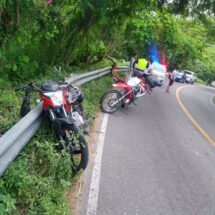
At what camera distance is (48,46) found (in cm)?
1267

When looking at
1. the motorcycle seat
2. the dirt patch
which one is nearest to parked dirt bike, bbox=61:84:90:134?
the motorcycle seat

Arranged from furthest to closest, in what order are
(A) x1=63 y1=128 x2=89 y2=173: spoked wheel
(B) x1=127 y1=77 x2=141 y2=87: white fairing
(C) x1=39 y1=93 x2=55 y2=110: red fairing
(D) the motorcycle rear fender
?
(B) x1=127 y1=77 x2=141 y2=87: white fairing
(C) x1=39 y1=93 x2=55 y2=110: red fairing
(D) the motorcycle rear fender
(A) x1=63 y1=128 x2=89 y2=173: spoked wheel

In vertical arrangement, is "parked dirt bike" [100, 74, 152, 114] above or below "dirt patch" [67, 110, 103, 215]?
below

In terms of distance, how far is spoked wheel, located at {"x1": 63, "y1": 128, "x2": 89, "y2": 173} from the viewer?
541 cm

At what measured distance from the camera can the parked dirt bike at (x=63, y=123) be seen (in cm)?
547

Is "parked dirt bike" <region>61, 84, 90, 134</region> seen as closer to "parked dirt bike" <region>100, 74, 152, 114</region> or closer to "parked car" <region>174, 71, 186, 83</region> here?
"parked dirt bike" <region>100, 74, 152, 114</region>

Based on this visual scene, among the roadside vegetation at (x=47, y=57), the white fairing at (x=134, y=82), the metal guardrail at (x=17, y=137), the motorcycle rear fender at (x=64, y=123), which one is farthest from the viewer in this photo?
the white fairing at (x=134, y=82)

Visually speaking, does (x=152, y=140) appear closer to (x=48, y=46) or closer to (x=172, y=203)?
(x=172, y=203)

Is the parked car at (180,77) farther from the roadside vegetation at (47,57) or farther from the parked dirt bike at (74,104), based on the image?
the parked dirt bike at (74,104)

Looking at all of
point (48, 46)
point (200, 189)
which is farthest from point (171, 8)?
point (200, 189)

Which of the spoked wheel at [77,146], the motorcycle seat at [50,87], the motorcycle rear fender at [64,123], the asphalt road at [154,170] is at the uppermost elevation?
the motorcycle seat at [50,87]

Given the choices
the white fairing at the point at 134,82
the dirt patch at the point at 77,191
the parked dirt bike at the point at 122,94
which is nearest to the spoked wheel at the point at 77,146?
the dirt patch at the point at 77,191

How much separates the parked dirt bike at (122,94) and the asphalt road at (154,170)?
0.35m

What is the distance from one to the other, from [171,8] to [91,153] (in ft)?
34.9
